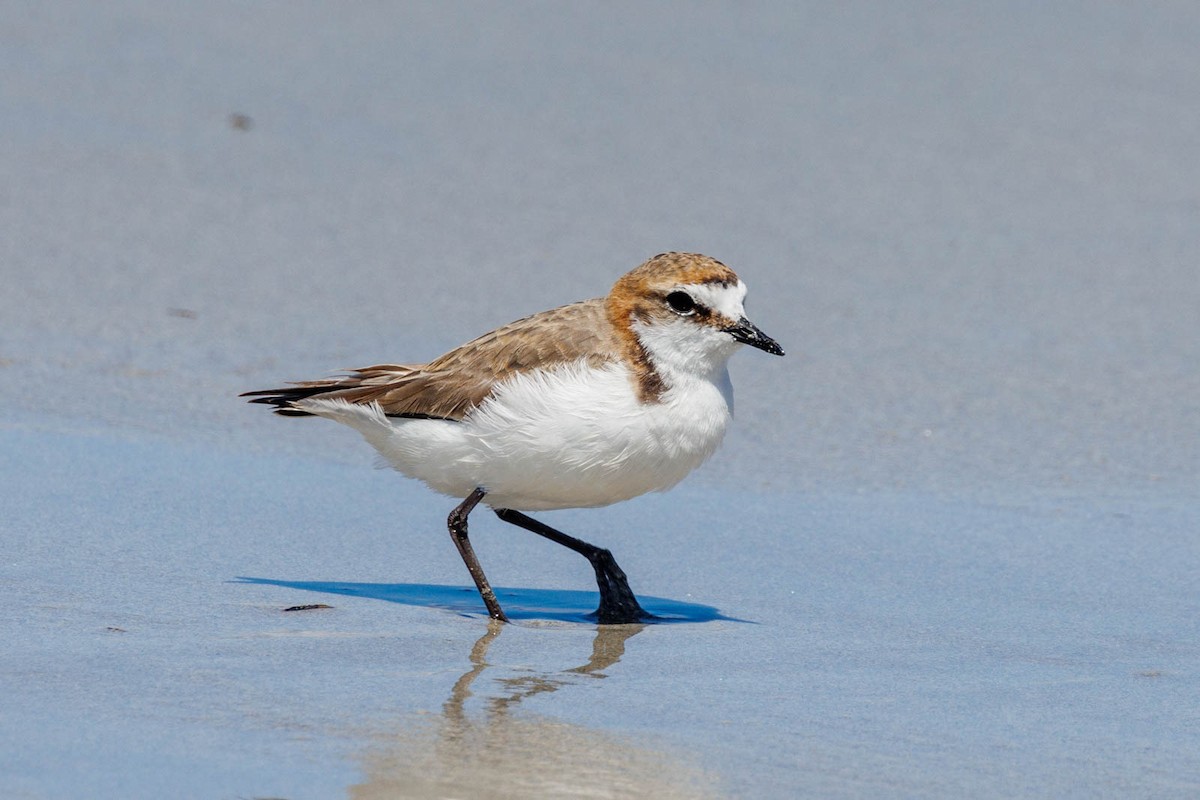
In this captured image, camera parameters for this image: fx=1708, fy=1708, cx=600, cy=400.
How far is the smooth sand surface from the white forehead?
969 millimetres

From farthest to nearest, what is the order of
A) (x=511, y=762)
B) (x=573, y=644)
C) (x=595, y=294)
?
(x=595, y=294) < (x=573, y=644) < (x=511, y=762)

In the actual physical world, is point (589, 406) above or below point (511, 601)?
above

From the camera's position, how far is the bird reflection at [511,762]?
3.80 m

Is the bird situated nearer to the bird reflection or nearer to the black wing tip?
the black wing tip

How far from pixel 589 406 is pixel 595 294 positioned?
3.10 m

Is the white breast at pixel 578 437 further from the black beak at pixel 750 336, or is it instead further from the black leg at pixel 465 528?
the black beak at pixel 750 336

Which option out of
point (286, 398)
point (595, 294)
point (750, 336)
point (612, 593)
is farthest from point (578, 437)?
point (595, 294)

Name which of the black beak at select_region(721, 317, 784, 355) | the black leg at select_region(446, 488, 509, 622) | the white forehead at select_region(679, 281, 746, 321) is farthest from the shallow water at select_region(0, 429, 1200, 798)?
the white forehead at select_region(679, 281, 746, 321)

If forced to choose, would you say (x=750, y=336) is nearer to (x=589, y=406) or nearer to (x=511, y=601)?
(x=589, y=406)

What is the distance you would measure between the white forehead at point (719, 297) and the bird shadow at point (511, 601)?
3.27ft

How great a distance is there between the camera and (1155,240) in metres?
9.38

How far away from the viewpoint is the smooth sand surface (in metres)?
4.33

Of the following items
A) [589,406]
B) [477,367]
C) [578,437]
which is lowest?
[578,437]

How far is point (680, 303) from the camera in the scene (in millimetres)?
5770
